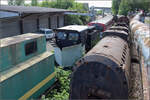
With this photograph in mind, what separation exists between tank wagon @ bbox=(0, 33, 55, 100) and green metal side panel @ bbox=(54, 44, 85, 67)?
238cm

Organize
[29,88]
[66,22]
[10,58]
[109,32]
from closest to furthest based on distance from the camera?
[10,58] < [29,88] < [109,32] < [66,22]

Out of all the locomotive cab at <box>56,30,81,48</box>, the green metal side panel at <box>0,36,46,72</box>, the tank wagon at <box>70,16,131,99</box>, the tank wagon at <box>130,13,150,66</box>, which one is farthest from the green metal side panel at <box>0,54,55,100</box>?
the tank wagon at <box>130,13,150,66</box>

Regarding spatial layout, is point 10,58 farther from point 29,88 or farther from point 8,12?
point 8,12

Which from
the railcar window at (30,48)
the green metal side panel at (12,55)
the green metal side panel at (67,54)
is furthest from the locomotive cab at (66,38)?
the green metal side panel at (12,55)

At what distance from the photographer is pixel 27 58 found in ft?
20.2

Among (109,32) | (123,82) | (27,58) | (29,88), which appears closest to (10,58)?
(27,58)

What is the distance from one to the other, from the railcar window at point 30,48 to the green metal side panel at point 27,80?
474 mm

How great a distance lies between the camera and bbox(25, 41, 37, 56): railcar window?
6109mm

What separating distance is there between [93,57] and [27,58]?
10.6 feet

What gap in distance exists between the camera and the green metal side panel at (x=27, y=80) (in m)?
4.79

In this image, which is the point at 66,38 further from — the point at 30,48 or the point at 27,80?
the point at 27,80

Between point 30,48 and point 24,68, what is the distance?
3.68 feet

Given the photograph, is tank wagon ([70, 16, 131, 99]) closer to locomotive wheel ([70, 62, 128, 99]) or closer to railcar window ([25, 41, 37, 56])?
locomotive wheel ([70, 62, 128, 99])

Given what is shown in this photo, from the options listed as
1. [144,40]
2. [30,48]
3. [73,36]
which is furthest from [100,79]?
[73,36]
